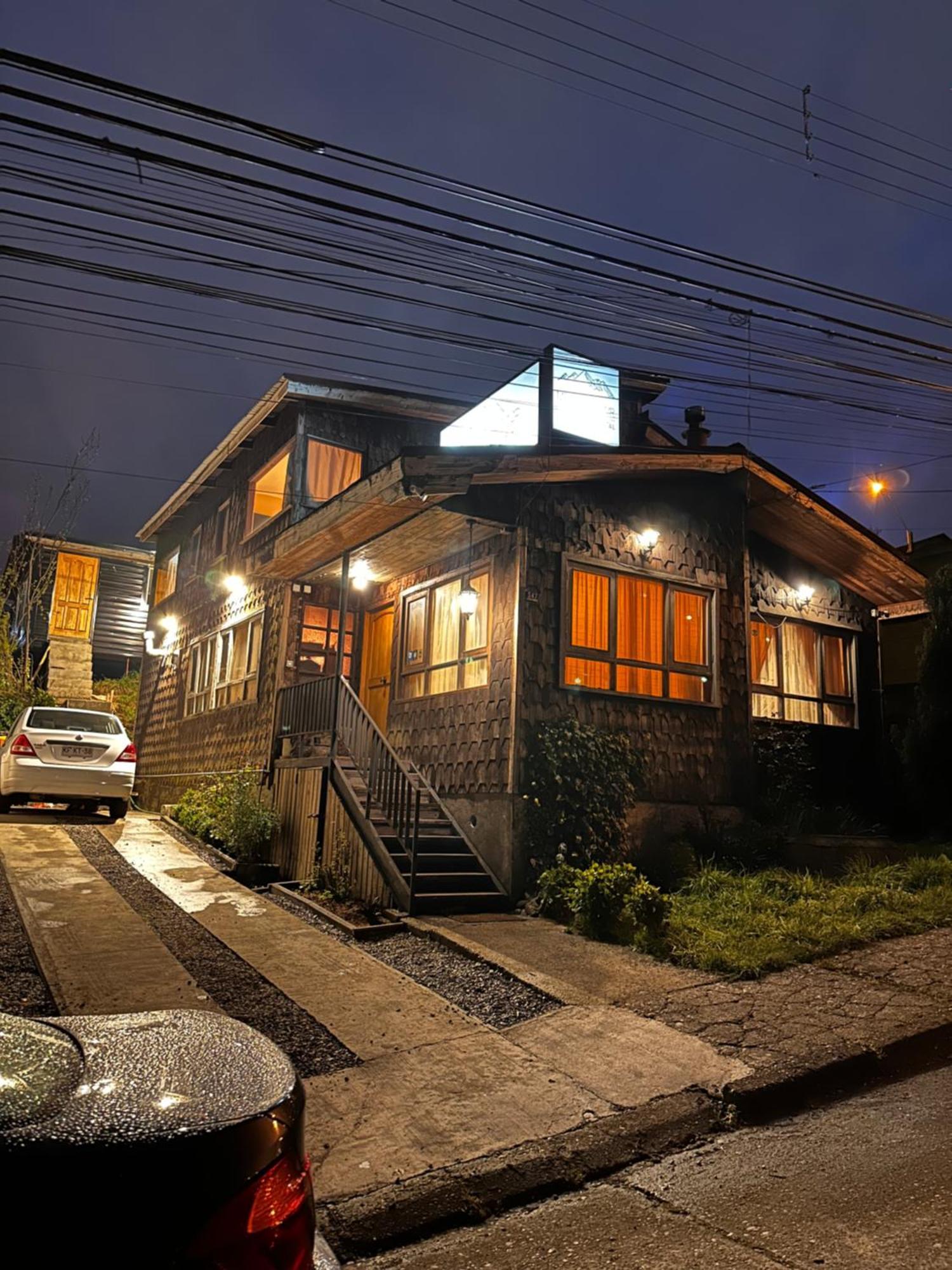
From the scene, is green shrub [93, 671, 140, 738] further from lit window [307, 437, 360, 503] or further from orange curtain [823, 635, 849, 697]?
orange curtain [823, 635, 849, 697]

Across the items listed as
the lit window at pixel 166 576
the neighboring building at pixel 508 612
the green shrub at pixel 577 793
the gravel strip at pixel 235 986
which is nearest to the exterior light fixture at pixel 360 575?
the neighboring building at pixel 508 612

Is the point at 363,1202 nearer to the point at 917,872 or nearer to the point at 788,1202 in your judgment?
the point at 788,1202

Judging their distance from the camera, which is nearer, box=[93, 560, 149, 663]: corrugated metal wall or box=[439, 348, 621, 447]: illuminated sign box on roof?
box=[439, 348, 621, 447]: illuminated sign box on roof

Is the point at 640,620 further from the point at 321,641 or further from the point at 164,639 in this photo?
the point at 164,639

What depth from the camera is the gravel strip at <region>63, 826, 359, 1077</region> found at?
4836mm

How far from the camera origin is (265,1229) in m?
1.42

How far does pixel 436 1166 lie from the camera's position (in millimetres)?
3598

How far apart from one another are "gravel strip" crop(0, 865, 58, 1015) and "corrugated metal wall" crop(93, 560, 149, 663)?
2348 cm

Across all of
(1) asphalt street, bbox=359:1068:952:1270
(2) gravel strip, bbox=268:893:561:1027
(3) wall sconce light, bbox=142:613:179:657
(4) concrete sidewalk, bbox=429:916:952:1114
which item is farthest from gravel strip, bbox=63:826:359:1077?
(3) wall sconce light, bbox=142:613:179:657

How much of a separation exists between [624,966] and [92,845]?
24.2ft

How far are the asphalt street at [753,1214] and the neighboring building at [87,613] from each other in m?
26.6

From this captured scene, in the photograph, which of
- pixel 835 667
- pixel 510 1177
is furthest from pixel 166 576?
pixel 510 1177

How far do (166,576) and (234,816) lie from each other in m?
13.5

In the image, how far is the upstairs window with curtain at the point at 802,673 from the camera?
1299 centimetres
